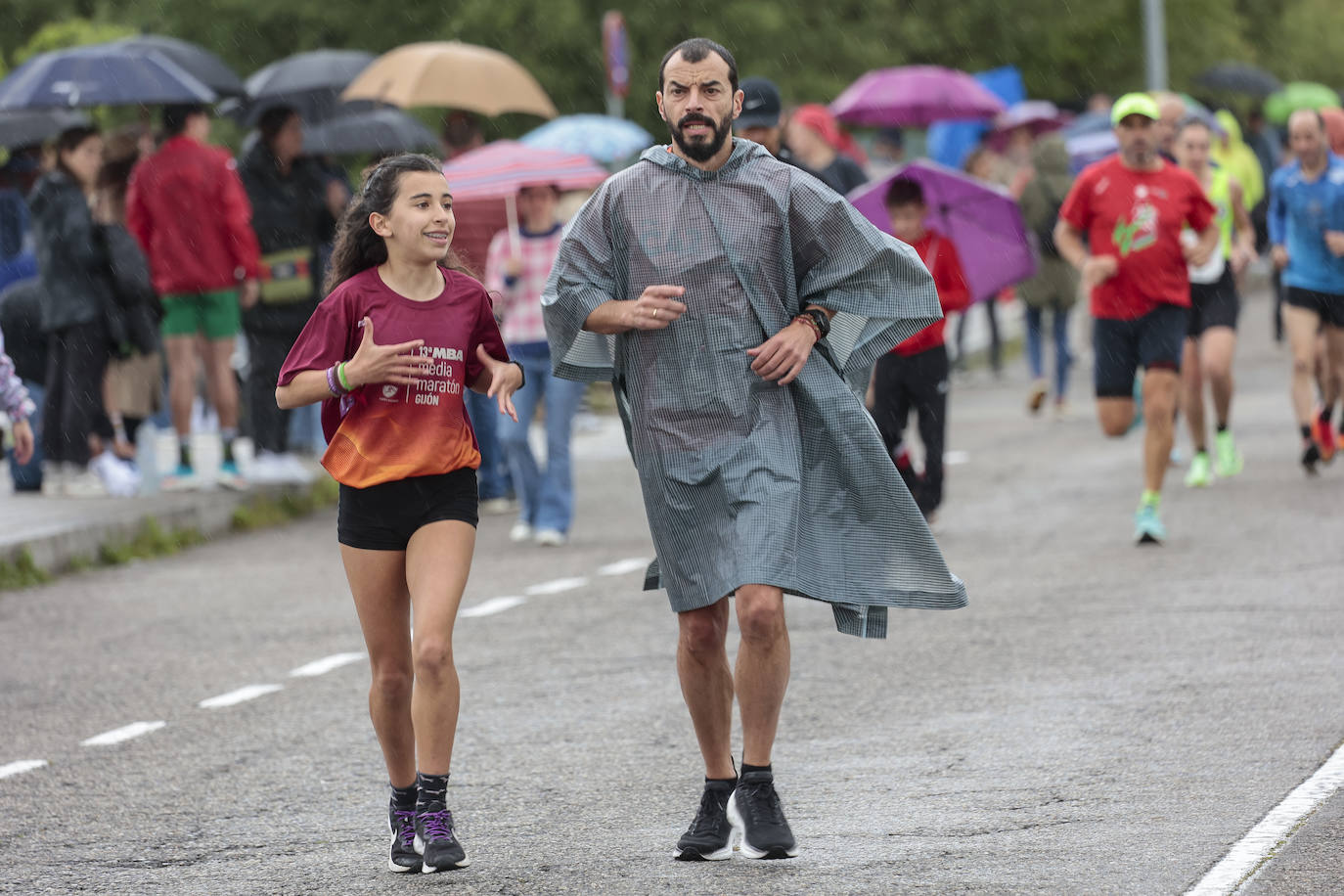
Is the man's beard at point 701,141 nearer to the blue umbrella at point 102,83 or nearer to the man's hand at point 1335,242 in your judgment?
the man's hand at point 1335,242

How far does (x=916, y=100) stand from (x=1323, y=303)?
997 cm

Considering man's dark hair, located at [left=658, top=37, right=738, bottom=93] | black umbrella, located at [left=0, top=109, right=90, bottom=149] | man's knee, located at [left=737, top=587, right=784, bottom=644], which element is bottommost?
man's knee, located at [left=737, top=587, right=784, bottom=644]

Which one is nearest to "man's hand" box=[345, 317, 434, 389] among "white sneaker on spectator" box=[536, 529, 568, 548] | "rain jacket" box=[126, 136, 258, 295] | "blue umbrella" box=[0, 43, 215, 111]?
"white sneaker on spectator" box=[536, 529, 568, 548]

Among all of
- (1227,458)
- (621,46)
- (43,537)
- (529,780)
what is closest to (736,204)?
(529,780)

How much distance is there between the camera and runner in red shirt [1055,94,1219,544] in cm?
1092

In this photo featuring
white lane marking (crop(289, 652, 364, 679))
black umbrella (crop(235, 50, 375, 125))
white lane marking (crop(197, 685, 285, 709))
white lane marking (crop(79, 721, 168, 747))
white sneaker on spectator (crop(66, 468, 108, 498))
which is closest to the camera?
white lane marking (crop(79, 721, 168, 747))

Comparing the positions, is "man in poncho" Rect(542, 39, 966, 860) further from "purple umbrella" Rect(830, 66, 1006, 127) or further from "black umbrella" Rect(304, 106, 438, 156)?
"purple umbrella" Rect(830, 66, 1006, 127)

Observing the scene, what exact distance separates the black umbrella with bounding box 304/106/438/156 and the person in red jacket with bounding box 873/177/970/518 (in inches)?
184

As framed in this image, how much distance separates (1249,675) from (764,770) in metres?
2.57

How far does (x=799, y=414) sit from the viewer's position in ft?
19.0

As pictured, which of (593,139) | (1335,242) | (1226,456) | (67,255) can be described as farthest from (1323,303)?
(67,255)

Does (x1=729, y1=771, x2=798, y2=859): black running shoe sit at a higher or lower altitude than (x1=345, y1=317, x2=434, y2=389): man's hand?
lower

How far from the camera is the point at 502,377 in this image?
19.0ft

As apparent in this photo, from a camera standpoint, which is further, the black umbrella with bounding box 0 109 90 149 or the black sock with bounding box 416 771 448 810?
the black umbrella with bounding box 0 109 90 149
